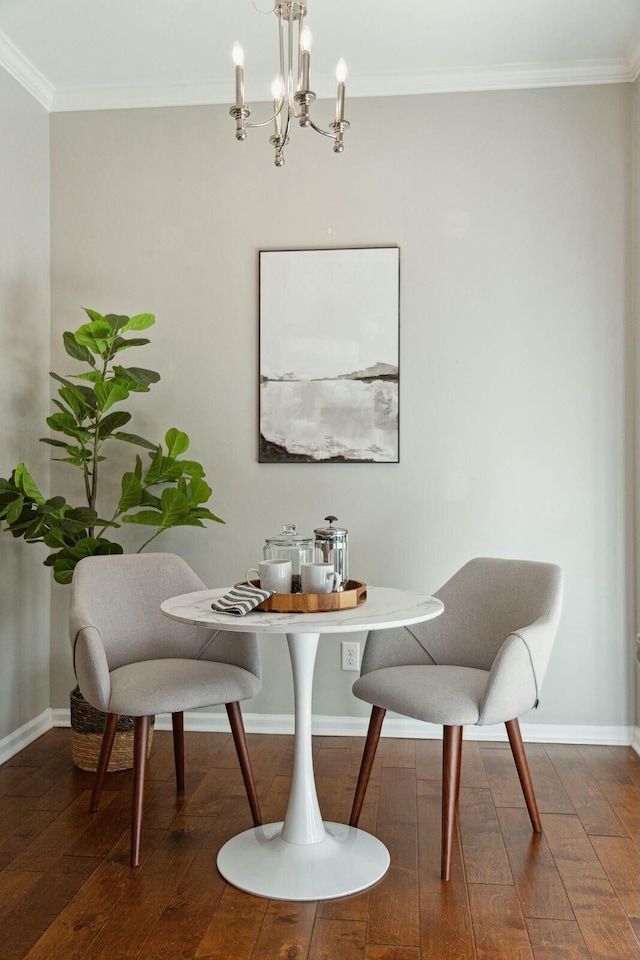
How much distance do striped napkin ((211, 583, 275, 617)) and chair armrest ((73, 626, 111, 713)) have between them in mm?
430

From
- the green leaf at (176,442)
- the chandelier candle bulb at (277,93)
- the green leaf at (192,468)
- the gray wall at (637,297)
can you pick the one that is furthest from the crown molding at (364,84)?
the green leaf at (192,468)

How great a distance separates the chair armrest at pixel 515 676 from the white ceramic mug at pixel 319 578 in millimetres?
526

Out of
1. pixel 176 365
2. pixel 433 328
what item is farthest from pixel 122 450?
pixel 433 328

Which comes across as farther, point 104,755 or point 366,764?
point 104,755

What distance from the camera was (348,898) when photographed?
81.8 inches

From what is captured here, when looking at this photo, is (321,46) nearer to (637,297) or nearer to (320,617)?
(637,297)

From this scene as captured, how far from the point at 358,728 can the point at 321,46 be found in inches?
108

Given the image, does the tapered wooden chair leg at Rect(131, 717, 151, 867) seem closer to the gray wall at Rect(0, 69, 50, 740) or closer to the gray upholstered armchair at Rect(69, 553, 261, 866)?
the gray upholstered armchair at Rect(69, 553, 261, 866)

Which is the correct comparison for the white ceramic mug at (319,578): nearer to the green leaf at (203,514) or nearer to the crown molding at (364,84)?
the green leaf at (203,514)

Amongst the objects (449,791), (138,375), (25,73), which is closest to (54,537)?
(138,375)

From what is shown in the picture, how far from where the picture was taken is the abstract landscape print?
3.37 metres

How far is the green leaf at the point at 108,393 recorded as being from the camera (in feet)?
9.66

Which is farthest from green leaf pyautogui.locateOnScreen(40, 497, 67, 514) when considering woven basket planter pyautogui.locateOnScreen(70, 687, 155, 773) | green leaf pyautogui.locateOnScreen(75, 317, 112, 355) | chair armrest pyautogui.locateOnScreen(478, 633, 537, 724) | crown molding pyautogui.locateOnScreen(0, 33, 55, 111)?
crown molding pyautogui.locateOnScreen(0, 33, 55, 111)

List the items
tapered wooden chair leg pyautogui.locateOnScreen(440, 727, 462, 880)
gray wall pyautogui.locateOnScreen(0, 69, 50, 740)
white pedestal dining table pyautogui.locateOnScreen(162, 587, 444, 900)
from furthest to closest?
gray wall pyautogui.locateOnScreen(0, 69, 50, 740), tapered wooden chair leg pyautogui.locateOnScreen(440, 727, 462, 880), white pedestal dining table pyautogui.locateOnScreen(162, 587, 444, 900)
